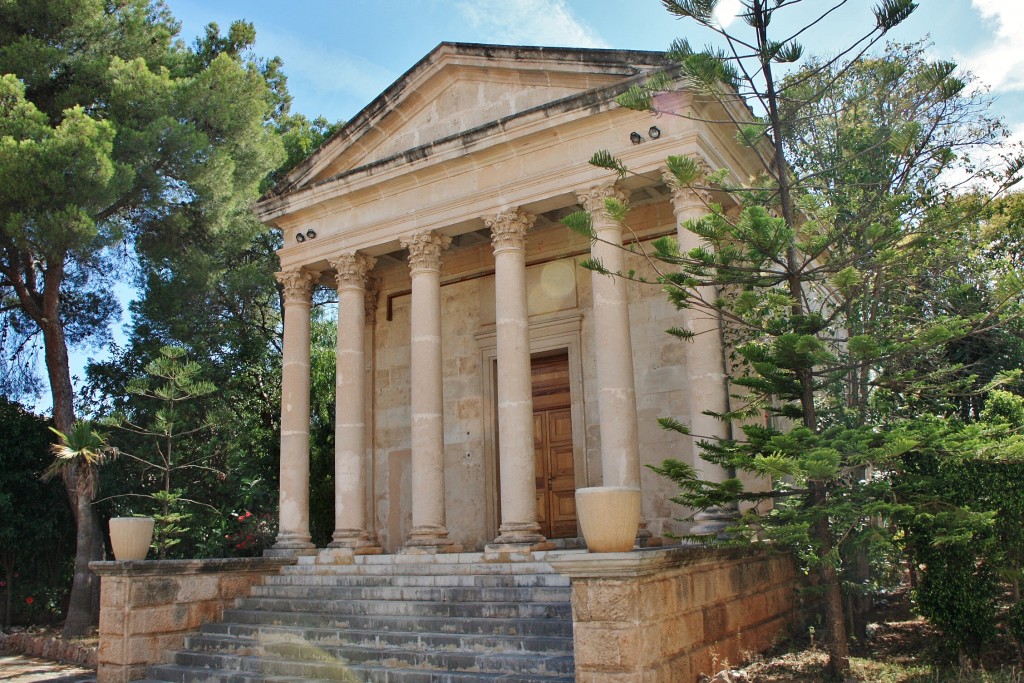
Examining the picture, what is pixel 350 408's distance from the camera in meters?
13.2

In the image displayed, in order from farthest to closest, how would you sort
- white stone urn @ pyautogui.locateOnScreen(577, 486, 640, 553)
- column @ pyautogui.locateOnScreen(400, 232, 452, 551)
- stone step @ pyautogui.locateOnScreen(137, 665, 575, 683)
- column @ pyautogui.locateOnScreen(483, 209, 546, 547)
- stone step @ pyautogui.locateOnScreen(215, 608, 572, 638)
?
column @ pyautogui.locateOnScreen(400, 232, 452, 551) → column @ pyautogui.locateOnScreen(483, 209, 546, 547) → stone step @ pyautogui.locateOnScreen(215, 608, 572, 638) → stone step @ pyautogui.locateOnScreen(137, 665, 575, 683) → white stone urn @ pyautogui.locateOnScreen(577, 486, 640, 553)

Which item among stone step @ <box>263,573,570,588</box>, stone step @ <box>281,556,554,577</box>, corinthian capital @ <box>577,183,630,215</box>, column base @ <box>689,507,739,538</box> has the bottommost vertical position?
stone step @ <box>263,573,570,588</box>

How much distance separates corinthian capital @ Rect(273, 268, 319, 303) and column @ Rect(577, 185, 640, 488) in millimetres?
5312

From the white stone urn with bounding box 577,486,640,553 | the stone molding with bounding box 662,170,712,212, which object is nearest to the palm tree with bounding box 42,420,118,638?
the white stone urn with bounding box 577,486,640,553

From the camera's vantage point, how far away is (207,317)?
1930 centimetres

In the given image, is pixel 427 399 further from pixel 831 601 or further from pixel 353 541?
pixel 831 601

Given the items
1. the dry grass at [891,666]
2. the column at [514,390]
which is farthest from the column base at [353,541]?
the dry grass at [891,666]

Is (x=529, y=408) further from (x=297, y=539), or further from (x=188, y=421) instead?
(x=188, y=421)

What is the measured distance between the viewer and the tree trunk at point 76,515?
15.0m

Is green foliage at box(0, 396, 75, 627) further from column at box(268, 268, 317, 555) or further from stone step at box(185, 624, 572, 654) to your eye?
stone step at box(185, 624, 572, 654)

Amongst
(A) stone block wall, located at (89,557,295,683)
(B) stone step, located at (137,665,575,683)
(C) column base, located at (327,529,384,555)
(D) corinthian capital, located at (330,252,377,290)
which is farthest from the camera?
(D) corinthian capital, located at (330,252,377,290)

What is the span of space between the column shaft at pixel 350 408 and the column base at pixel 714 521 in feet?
17.2

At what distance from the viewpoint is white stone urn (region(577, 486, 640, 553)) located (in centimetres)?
700

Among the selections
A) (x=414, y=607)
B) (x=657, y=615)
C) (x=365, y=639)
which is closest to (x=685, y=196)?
(x=657, y=615)
